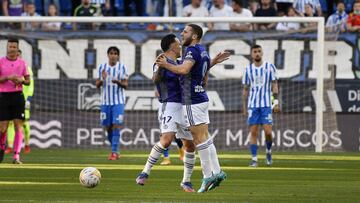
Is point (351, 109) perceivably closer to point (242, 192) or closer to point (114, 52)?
point (114, 52)

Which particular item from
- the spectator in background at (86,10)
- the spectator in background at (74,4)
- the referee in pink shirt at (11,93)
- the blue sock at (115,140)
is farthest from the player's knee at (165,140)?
the spectator in background at (74,4)

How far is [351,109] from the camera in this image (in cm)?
2834

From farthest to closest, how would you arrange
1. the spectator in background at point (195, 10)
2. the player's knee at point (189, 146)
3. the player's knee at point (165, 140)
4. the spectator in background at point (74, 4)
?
the spectator in background at point (74, 4), the spectator in background at point (195, 10), the player's knee at point (189, 146), the player's knee at point (165, 140)

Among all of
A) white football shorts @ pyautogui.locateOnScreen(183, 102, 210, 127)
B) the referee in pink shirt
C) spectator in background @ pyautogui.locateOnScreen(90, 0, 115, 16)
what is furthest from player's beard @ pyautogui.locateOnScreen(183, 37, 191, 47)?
spectator in background @ pyautogui.locateOnScreen(90, 0, 115, 16)

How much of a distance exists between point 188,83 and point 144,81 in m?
13.5

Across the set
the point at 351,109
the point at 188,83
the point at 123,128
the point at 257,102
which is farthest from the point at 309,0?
the point at 188,83

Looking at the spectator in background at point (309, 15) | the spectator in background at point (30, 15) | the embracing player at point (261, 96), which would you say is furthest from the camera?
the spectator in background at point (30, 15)

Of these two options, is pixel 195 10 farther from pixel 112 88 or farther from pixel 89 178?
pixel 89 178

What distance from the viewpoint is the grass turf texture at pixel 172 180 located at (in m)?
14.7

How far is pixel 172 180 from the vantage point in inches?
704

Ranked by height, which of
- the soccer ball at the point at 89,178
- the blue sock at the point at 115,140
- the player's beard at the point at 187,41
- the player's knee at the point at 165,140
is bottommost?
the blue sock at the point at 115,140

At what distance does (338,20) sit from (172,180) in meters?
12.8

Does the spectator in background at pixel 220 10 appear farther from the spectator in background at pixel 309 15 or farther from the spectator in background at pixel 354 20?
the spectator in background at pixel 354 20

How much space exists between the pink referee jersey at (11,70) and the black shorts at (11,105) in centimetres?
10
